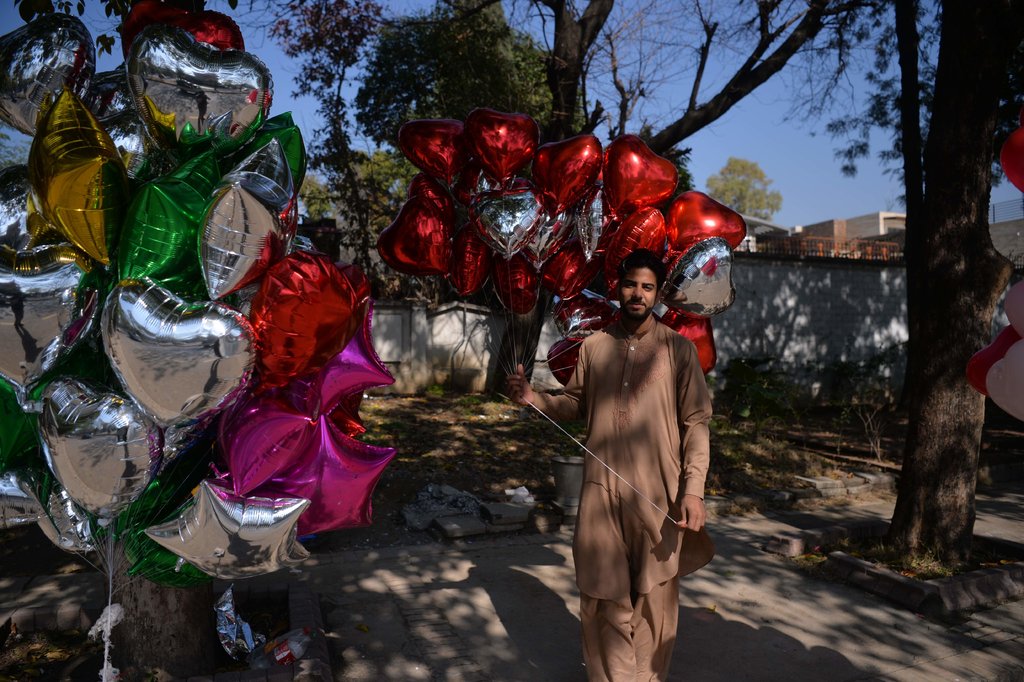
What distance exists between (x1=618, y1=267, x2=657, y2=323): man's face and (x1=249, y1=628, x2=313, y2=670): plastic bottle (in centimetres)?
193

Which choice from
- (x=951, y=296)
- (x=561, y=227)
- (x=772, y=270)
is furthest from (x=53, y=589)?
(x=772, y=270)

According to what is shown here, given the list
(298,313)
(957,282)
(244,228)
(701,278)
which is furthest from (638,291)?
(957,282)

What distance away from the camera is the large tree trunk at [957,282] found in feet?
15.6

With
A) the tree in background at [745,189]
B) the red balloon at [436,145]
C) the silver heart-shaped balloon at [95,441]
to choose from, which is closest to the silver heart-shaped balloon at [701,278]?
the red balloon at [436,145]

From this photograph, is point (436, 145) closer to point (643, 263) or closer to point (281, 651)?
point (643, 263)

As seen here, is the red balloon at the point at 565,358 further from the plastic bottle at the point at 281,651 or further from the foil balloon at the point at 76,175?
the foil balloon at the point at 76,175

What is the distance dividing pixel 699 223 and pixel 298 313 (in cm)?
197

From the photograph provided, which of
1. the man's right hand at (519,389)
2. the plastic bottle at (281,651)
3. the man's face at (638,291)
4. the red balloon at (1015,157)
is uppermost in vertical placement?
the red balloon at (1015,157)

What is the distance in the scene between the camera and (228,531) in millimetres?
2303

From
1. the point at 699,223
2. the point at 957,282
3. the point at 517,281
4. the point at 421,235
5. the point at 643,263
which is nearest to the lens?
the point at 643,263

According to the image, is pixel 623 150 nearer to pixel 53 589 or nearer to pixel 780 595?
pixel 780 595

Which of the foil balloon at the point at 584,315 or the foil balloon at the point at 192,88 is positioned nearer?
the foil balloon at the point at 192,88

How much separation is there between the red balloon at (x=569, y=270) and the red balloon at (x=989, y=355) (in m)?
1.62

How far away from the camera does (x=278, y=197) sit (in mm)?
2268
